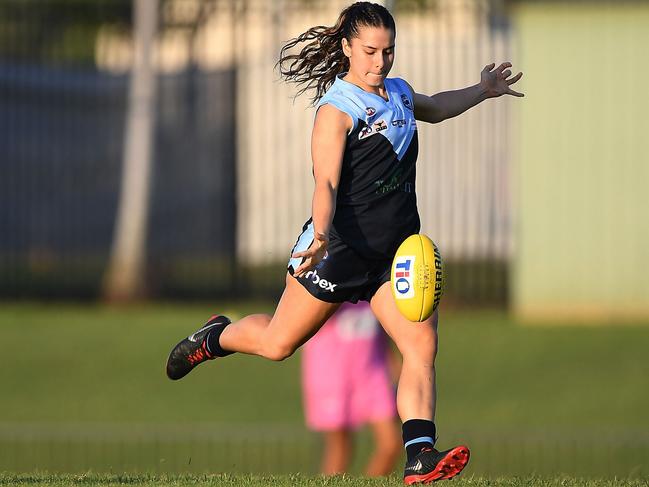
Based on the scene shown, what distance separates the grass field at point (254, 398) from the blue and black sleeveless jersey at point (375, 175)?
5.74 metres

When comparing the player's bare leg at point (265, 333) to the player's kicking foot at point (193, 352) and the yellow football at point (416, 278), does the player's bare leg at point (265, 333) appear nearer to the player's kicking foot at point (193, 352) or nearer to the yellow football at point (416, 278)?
the player's kicking foot at point (193, 352)

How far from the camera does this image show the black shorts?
26.0 feet

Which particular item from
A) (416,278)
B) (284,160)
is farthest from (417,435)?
(284,160)

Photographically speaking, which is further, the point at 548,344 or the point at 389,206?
the point at 548,344

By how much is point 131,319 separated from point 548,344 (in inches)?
212

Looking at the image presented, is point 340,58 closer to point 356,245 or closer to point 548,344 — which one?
point 356,245

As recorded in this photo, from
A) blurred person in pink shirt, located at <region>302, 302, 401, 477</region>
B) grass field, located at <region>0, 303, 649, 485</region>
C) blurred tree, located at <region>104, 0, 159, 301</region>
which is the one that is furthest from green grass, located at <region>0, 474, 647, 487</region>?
blurred tree, located at <region>104, 0, 159, 301</region>

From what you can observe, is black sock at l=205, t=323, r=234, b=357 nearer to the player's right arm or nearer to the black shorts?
the black shorts

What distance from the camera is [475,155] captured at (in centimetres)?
2088

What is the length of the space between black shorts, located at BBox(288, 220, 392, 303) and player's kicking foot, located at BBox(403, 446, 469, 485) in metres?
0.87

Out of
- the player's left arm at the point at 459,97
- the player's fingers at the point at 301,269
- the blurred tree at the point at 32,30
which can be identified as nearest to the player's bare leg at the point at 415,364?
the player's fingers at the point at 301,269

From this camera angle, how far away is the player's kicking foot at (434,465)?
745cm

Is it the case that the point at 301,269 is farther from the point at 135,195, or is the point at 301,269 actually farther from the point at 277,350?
the point at 135,195

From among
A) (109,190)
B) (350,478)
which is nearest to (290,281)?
(350,478)
